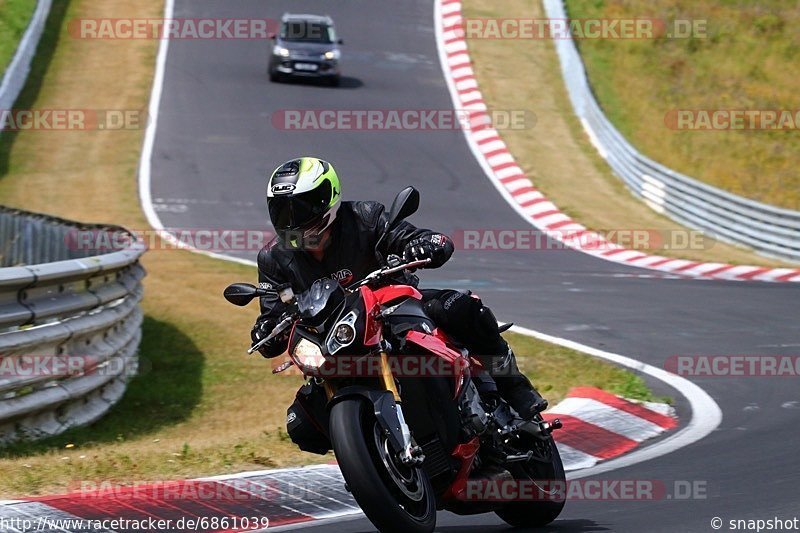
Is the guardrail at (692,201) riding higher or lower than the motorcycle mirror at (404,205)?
lower

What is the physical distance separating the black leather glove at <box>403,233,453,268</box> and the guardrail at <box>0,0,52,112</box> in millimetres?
23067

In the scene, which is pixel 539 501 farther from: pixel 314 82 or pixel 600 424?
pixel 314 82

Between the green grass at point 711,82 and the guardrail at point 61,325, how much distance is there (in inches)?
633

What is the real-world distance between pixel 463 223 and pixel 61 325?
13273 mm

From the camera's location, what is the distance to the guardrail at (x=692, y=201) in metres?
20.3

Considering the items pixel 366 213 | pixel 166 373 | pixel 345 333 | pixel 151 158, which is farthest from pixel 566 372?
pixel 151 158

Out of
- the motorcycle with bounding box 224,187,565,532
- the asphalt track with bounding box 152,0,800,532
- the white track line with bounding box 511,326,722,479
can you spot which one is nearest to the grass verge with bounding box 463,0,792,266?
the asphalt track with bounding box 152,0,800,532

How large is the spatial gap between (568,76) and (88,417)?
23225 mm

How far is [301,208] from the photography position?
Answer: 5441mm

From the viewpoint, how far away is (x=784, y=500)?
6.19m

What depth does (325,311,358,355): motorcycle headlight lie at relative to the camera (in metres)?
5.09

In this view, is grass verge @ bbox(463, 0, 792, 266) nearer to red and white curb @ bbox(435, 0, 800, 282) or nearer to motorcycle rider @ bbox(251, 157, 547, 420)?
red and white curb @ bbox(435, 0, 800, 282)

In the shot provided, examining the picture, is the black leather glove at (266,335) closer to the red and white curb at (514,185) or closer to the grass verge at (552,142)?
the red and white curb at (514,185)

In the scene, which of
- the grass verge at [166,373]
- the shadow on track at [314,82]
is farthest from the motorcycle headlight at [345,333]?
the shadow on track at [314,82]
